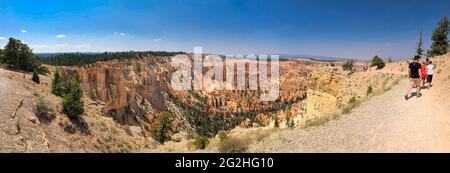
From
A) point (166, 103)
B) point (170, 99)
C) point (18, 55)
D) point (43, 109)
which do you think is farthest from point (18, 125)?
point (170, 99)

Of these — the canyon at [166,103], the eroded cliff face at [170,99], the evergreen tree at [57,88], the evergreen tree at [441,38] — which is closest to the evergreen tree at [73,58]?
the canyon at [166,103]

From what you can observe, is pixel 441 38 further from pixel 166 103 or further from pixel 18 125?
pixel 166 103

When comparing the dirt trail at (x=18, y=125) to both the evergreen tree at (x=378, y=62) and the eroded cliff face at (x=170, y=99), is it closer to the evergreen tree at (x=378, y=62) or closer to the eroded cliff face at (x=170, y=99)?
the eroded cliff face at (x=170, y=99)

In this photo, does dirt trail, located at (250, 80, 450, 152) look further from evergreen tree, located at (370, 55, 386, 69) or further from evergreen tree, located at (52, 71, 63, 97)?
evergreen tree, located at (370, 55, 386, 69)

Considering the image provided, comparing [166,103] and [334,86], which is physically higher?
[334,86]

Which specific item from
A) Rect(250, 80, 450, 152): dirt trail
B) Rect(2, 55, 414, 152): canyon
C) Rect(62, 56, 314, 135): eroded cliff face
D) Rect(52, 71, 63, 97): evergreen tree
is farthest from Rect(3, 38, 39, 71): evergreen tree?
Rect(250, 80, 450, 152): dirt trail

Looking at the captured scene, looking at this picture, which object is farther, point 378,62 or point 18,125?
point 378,62
